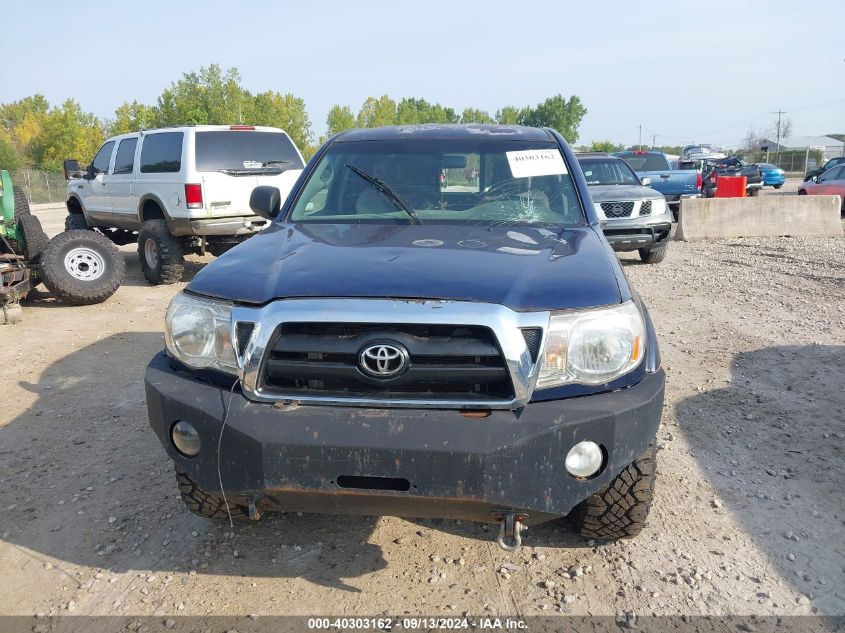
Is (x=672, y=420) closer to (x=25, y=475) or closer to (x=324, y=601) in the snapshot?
(x=324, y=601)

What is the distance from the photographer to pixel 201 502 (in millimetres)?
2859

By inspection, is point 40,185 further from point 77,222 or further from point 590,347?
point 590,347

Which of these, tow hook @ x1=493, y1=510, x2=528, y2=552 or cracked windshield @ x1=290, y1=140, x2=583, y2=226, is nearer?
tow hook @ x1=493, y1=510, x2=528, y2=552

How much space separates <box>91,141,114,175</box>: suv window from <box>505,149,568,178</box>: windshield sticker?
9.06 metres

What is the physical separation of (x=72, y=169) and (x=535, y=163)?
32.0 feet

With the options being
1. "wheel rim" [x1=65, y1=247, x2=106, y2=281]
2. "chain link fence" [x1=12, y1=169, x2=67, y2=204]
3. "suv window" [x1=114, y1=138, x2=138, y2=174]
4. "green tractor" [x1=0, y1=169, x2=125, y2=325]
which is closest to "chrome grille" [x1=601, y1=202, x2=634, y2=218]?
"green tractor" [x1=0, y1=169, x2=125, y2=325]

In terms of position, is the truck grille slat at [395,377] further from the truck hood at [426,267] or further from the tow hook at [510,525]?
the tow hook at [510,525]

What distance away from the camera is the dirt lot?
2.65 m

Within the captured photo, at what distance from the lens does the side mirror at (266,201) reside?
12.6 feet

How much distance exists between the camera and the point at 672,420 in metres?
4.38

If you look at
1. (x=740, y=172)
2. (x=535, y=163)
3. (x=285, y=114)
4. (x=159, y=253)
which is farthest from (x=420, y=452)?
(x=285, y=114)

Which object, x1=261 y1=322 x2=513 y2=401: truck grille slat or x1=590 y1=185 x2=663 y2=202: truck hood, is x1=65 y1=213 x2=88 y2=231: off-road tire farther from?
x1=261 y1=322 x2=513 y2=401: truck grille slat

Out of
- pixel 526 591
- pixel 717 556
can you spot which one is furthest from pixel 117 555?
pixel 717 556

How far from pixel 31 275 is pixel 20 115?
2912 inches
